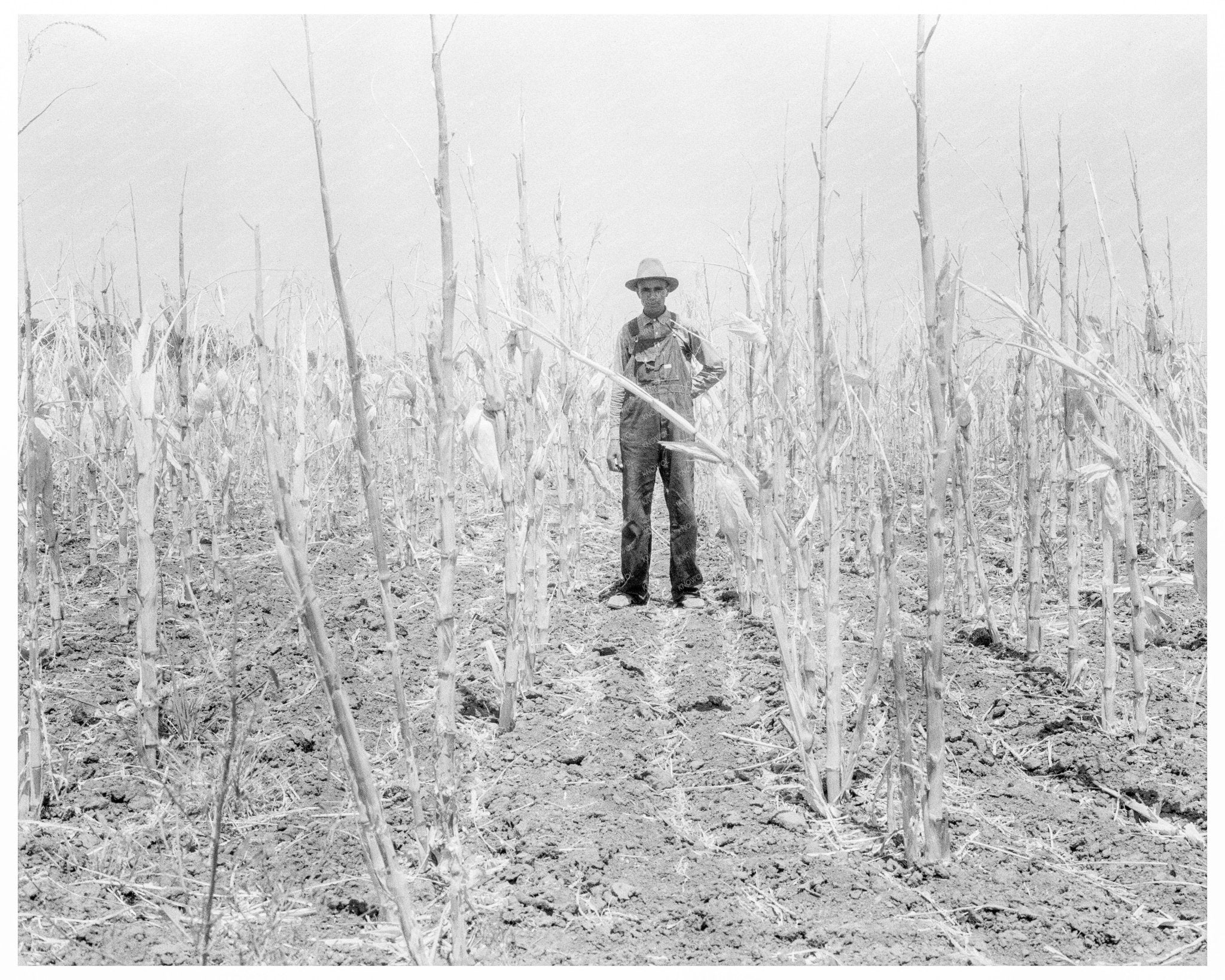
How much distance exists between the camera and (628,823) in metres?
1.81

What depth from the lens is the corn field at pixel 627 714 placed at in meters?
1.34

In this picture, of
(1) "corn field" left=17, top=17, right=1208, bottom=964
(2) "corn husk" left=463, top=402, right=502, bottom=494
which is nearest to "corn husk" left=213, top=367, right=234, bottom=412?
(1) "corn field" left=17, top=17, right=1208, bottom=964

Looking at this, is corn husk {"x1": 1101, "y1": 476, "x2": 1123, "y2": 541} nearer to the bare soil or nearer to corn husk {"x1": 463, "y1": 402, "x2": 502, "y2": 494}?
the bare soil

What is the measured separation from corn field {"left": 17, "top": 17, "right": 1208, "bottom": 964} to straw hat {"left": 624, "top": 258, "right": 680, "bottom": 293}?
32cm

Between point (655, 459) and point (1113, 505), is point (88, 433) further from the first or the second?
point (1113, 505)

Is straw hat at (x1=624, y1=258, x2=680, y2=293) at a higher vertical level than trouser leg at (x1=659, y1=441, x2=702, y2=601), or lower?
higher

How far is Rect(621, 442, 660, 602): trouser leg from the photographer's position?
11.9 feet

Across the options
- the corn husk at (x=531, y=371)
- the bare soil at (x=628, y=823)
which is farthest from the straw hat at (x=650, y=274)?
the bare soil at (x=628, y=823)

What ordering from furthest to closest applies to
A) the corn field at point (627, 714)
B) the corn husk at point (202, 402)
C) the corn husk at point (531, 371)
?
the corn husk at point (202, 402), the corn husk at point (531, 371), the corn field at point (627, 714)

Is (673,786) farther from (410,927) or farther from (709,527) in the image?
(709,527)

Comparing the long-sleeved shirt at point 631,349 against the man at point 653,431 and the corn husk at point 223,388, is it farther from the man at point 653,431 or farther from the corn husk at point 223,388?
the corn husk at point 223,388

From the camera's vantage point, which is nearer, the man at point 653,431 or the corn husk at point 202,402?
the man at point 653,431
